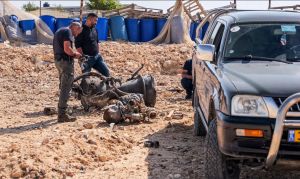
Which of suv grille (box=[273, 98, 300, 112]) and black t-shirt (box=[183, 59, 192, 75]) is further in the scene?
black t-shirt (box=[183, 59, 192, 75])

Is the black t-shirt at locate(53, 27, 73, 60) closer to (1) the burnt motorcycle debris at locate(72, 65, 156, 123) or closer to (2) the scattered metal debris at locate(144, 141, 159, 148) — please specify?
(1) the burnt motorcycle debris at locate(72, 65, 156, 123)

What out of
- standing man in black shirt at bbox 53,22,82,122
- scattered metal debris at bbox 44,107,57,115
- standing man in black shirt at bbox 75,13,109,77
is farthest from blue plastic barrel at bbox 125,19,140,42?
standing man in black shirt at bbox 53,22,82,122

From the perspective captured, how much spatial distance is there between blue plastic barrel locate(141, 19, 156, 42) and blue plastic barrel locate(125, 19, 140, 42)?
243 millimetres

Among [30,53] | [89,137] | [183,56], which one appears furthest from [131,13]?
[89,137]

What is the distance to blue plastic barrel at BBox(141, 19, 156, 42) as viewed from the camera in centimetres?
1777

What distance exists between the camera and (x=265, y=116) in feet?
9.49

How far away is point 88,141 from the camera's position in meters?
4.79

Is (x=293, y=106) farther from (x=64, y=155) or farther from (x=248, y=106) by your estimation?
(x=64, y=155)

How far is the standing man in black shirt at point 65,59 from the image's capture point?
251 inches

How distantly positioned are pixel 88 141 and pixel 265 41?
2504mm

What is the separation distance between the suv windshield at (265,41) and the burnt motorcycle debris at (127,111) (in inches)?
108

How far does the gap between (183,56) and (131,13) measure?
7.07m

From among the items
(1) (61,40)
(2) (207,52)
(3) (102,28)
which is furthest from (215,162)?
(3) (102,28)

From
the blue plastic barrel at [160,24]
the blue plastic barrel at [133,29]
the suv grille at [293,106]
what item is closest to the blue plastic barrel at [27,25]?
the blue plastic barrel at [133,29]
